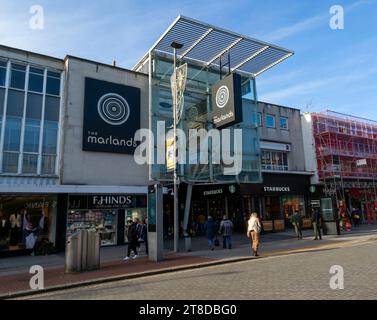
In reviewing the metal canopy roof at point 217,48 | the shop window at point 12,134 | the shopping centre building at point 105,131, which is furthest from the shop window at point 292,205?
the shop window at point 12,134

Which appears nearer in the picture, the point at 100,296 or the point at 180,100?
the point at 100,296

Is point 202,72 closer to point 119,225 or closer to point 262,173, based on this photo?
point 262,173

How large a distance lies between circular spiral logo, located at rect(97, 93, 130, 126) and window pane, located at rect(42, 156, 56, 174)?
4202 millimetres

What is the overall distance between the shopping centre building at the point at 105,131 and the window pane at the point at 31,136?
53 millimetres

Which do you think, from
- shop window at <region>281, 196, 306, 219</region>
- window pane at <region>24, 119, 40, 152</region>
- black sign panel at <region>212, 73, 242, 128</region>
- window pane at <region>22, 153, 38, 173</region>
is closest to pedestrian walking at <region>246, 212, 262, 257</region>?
black sign panel at <region>212, 73, 242, 128</region>

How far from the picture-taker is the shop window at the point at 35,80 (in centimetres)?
1958

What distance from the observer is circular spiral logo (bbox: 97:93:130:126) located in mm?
21516

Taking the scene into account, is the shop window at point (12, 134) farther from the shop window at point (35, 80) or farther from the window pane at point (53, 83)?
the window pane at point (53, 83)

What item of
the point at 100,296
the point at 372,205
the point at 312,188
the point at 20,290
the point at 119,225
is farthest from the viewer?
the point at 372,205

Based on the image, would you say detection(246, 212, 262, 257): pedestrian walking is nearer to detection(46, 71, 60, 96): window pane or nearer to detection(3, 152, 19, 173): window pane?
detection(3, 152, 19, 173): window pane

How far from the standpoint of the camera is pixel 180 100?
18031 millimetres

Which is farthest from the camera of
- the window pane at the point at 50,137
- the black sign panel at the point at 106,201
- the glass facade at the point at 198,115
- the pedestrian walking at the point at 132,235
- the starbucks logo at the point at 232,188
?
the starbucks logo at the point at 232,188
